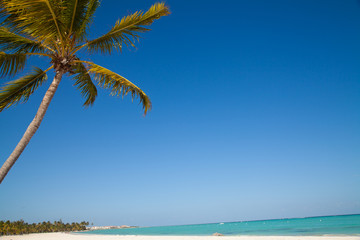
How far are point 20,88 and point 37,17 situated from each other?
168 cm

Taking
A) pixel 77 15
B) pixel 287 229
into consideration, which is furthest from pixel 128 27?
pixel 287 229

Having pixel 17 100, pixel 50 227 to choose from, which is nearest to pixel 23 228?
pixel 50 227

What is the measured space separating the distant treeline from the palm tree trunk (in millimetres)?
60268

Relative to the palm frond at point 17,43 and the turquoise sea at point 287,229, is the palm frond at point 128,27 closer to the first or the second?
the palm frond at point 17,43

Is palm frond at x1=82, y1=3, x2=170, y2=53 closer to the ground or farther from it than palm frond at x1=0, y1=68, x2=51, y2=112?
farther from it

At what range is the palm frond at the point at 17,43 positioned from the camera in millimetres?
4633

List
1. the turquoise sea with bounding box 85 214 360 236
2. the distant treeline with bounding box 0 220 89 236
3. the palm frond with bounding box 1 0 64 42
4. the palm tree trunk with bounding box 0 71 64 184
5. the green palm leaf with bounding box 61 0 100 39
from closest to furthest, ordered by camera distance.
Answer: the palm tree trunk with bounding box 0 71 64 184, the palm frond with bounding box 1 0 64 42, the green palm leaf with bounding box 61 0 100 39, the turquoise sea with bounding box 85 214 360 236, the distant treeline with bounding box 0 220 89 236

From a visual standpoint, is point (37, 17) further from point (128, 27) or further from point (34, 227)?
point (34, 227)

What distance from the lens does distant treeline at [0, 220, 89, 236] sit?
5022 centimetres

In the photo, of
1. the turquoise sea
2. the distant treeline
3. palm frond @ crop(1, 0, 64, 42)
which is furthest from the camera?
the distant treeline

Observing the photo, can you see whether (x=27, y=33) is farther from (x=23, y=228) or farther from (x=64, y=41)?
(x=23, y=228)

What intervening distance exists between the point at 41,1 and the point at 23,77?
184cm

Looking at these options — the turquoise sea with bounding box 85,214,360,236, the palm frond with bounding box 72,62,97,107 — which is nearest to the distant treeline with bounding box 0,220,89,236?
the turquoise sea with bounding box 85,214,360,236

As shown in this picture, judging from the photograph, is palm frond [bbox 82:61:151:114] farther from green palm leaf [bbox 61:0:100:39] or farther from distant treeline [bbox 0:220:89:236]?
distant treeline [bbox 0:220:89:236]
